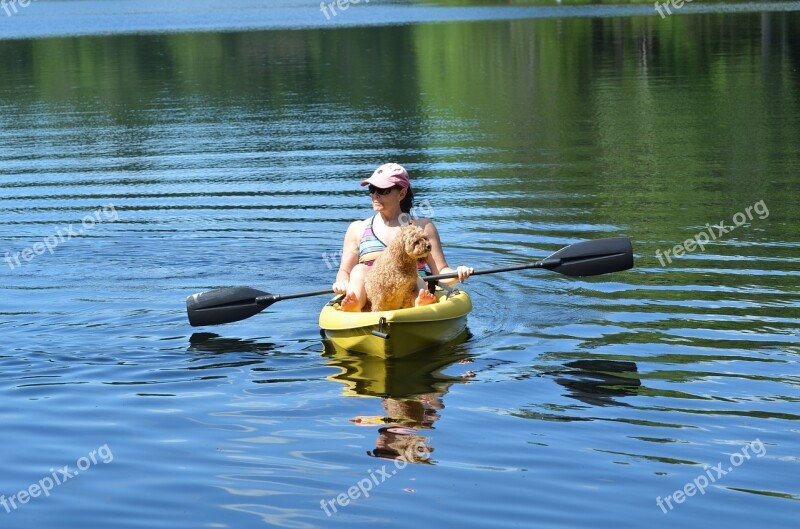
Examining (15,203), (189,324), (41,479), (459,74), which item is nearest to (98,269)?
(189,324)

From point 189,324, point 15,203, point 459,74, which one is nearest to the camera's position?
point 189,324

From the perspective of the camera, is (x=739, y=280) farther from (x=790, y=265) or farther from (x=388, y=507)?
(x=388, y=507)

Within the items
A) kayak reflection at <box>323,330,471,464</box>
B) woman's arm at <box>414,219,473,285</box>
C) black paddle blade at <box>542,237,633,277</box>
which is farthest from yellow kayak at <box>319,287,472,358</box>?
black paddle blade at <box>542,237,633,277</box>

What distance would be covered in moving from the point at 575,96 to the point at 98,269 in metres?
20.6

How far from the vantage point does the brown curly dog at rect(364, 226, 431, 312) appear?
10320 millimetres

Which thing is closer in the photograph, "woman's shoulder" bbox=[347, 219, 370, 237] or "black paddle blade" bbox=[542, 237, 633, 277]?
"woman's shoulder" bbox=[347, 219, 370, 237]

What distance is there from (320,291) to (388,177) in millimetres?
1351

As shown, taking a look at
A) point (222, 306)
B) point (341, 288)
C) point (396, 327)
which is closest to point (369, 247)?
point (341, 288)

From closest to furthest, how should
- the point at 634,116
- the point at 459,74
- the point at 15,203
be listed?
the point at 15,203 → the point at 634,116 → the point at 459,74

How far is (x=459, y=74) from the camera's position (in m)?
39.5

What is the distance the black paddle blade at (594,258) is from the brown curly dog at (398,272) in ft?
6.13

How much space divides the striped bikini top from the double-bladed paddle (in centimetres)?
49

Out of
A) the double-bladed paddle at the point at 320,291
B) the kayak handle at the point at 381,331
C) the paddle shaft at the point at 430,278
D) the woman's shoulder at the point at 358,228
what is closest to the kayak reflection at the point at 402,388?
the kayak handle at the point at 381,331

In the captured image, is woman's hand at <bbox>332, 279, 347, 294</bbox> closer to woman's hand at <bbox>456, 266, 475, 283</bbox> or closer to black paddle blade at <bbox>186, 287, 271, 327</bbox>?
black paddle blade at <bbox>186, 287, 271, 327</bbox>
